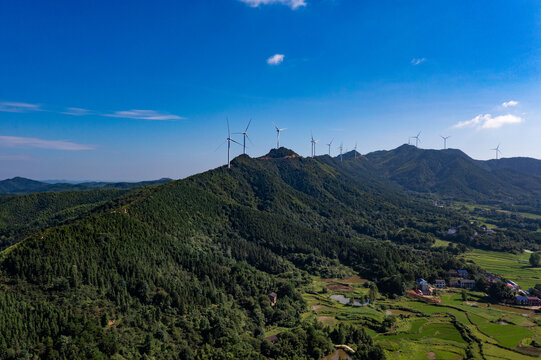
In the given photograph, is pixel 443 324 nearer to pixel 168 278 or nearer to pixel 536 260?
pixel 168 278

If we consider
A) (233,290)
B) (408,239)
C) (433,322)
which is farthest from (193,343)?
(408,239)

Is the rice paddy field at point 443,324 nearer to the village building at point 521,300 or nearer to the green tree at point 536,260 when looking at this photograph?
the village building at point 521,300

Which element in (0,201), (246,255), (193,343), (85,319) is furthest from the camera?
(0,201)

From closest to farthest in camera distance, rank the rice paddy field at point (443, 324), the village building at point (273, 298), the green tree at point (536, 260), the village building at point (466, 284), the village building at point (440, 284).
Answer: the rice paddy field at point (443, 324) → the village building at point (273, 298) → the village building at point (466, 284) → the village building at point (440, 284) → the green tree at point (536, 260)

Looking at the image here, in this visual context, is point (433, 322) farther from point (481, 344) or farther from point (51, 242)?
point (51, 242)

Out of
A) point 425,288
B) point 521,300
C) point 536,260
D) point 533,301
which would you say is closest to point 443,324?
point 425,288

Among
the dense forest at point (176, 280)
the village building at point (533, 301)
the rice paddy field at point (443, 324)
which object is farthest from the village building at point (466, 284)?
the village building at point (533, 301)

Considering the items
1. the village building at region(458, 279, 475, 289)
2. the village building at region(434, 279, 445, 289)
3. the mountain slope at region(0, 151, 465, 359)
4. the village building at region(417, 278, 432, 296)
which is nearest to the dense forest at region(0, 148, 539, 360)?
the mountain slope at region(0, 151, 465, 359)

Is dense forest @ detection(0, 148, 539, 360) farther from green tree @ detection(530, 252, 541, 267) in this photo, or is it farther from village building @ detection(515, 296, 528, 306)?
green tree @ detection(530, 252, 541, 267)
